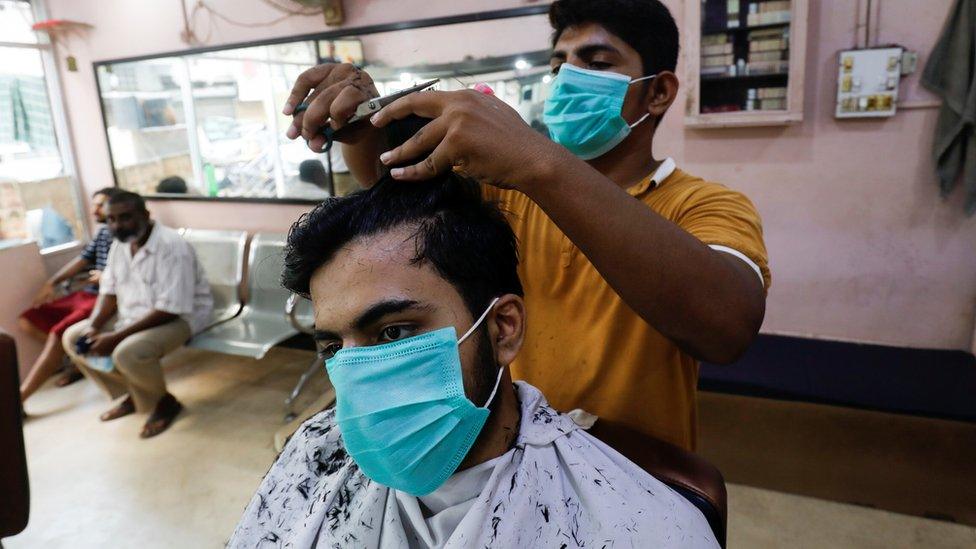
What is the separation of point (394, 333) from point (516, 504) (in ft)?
1.14

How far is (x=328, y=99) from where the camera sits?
90cm

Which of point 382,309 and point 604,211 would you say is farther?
point 382,309

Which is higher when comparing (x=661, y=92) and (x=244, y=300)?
(x=661, y=92)

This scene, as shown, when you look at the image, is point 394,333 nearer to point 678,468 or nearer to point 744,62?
point 678,468

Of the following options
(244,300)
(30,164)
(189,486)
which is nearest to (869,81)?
(189,486)

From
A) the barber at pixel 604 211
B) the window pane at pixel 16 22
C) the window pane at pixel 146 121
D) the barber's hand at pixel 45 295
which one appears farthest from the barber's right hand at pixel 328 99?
the window pane at pixel 16 22

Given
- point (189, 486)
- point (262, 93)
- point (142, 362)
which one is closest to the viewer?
point (189, 486)

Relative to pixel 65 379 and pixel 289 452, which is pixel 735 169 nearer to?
pixel 289 452

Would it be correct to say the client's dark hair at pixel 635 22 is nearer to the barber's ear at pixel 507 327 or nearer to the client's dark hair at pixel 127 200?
the barber's ear at pixel 507 327

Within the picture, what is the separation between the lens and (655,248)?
70cm

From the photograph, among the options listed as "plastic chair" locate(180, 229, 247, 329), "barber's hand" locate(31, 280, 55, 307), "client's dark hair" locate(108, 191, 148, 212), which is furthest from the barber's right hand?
"barber's hand" locate(31, 280, 55, 307)

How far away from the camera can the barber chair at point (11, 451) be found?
5.27 ft

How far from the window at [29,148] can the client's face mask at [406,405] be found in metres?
4.43

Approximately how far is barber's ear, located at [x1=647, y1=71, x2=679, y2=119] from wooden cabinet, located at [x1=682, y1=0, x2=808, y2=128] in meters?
1.47
